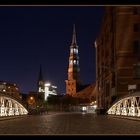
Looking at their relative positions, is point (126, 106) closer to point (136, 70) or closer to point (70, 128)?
point (136, 70)

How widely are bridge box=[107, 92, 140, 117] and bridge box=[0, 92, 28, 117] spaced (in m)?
13.0

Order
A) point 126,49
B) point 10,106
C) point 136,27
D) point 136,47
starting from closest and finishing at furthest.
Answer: point 10,106
point 136,47
point 126,49
point 136,27

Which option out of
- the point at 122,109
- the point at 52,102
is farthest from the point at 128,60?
the point at 52,102

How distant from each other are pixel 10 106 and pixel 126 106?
48.1 feet

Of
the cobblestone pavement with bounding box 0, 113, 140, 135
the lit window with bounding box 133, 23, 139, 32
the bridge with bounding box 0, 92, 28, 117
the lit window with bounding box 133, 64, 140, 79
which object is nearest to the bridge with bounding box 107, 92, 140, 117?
the lit window with bounding box 133, 64, 140, 79

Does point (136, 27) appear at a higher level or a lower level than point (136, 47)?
higher

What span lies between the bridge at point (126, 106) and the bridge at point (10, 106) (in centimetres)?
1303

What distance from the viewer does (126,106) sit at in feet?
173

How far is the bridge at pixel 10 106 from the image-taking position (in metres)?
50.4

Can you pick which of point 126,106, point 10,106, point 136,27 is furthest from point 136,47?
point 10,106

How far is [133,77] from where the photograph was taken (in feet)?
228

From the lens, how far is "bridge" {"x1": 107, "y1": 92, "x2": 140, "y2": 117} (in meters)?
44.8

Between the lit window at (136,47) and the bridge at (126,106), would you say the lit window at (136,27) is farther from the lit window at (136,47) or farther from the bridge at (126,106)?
the bridge at (126,106)
